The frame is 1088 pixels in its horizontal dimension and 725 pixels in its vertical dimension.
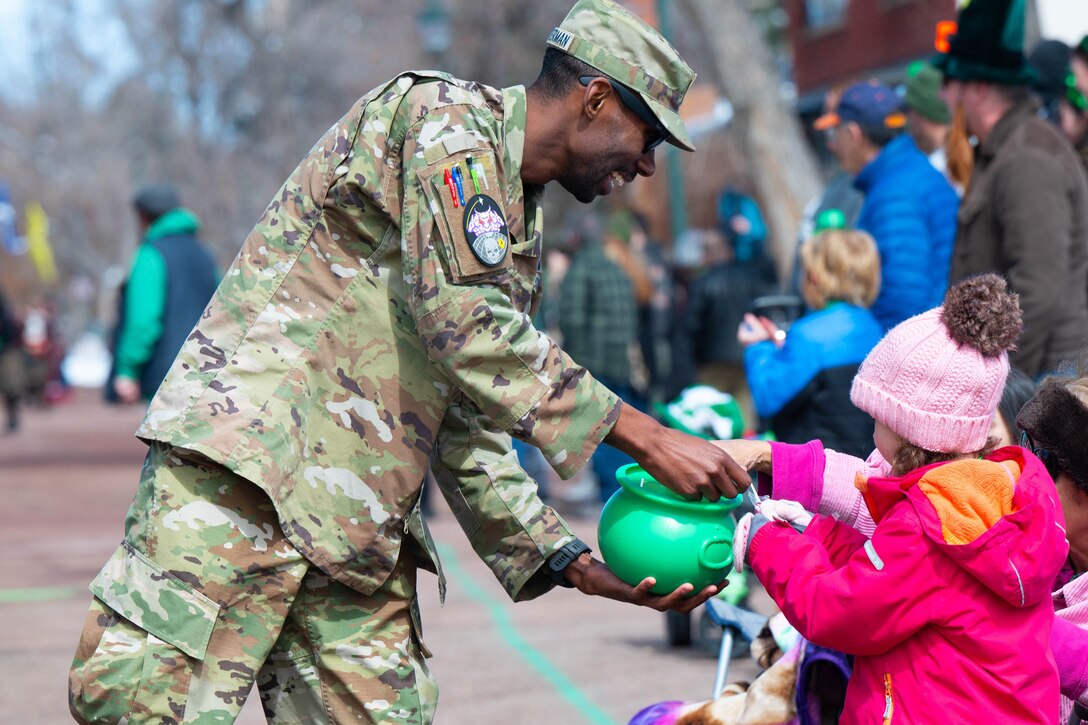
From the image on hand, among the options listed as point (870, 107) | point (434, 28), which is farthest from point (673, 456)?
point (434, 28)

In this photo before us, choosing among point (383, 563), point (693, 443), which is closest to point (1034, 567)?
point (693, 443)

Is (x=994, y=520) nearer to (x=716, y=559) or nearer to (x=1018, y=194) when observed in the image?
(x=716, y=559)

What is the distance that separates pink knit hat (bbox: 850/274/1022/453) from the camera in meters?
2.89

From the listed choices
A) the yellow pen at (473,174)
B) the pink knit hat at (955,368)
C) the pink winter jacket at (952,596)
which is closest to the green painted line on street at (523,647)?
the pink winter jacket at (952,596)

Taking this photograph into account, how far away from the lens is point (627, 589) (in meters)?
3.05

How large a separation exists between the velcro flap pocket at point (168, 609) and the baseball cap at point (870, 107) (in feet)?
13.5

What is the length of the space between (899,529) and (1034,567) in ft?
0.86

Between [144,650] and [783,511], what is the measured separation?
54.3 inches

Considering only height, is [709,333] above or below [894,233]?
below

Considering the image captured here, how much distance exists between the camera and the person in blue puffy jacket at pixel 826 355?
515 cm

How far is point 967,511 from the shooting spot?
9.00ft

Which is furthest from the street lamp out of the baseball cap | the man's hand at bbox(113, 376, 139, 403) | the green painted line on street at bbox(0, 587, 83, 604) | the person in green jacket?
the baseball cap

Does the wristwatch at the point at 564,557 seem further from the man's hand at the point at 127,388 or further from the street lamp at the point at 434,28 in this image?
the street lamp at the point at 434,28

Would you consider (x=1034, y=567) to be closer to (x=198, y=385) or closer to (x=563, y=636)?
(x=198, y=385)
